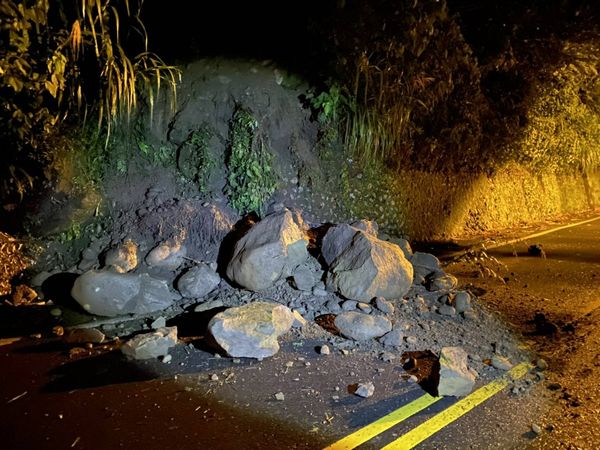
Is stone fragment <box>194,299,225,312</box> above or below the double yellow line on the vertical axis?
above

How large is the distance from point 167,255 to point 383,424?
3.44 metres

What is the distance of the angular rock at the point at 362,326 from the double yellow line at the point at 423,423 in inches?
33.1

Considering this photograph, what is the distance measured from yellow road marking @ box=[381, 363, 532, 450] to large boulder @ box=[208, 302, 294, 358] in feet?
4.21

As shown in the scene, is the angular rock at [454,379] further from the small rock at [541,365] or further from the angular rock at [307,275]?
the angular rock at [307,275]

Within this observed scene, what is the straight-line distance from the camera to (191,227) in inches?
221

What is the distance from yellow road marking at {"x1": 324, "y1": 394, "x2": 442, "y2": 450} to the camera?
2635 millimetres

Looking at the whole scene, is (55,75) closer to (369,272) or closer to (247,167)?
(247,167)

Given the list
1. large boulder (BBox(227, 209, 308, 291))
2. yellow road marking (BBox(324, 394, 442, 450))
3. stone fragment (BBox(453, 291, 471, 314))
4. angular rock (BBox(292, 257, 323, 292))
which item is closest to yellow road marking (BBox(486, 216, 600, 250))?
stone fragment (BBox(453, 291, 471, 314))

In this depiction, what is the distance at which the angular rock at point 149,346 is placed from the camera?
3586 mm

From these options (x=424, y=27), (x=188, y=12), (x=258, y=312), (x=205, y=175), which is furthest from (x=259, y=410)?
(x=188, y=12)

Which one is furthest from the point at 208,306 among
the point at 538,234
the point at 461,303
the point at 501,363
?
the point at 538,234

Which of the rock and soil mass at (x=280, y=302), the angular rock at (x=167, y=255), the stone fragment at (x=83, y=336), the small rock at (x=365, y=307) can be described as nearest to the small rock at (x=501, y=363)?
the rock and soil mass at (x=280, y=302)

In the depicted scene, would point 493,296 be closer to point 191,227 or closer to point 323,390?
point 323,390

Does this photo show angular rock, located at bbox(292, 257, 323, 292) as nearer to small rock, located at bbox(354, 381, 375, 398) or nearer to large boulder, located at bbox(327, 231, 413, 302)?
large boulder, located at bbox(327, 231, 413, 302)
